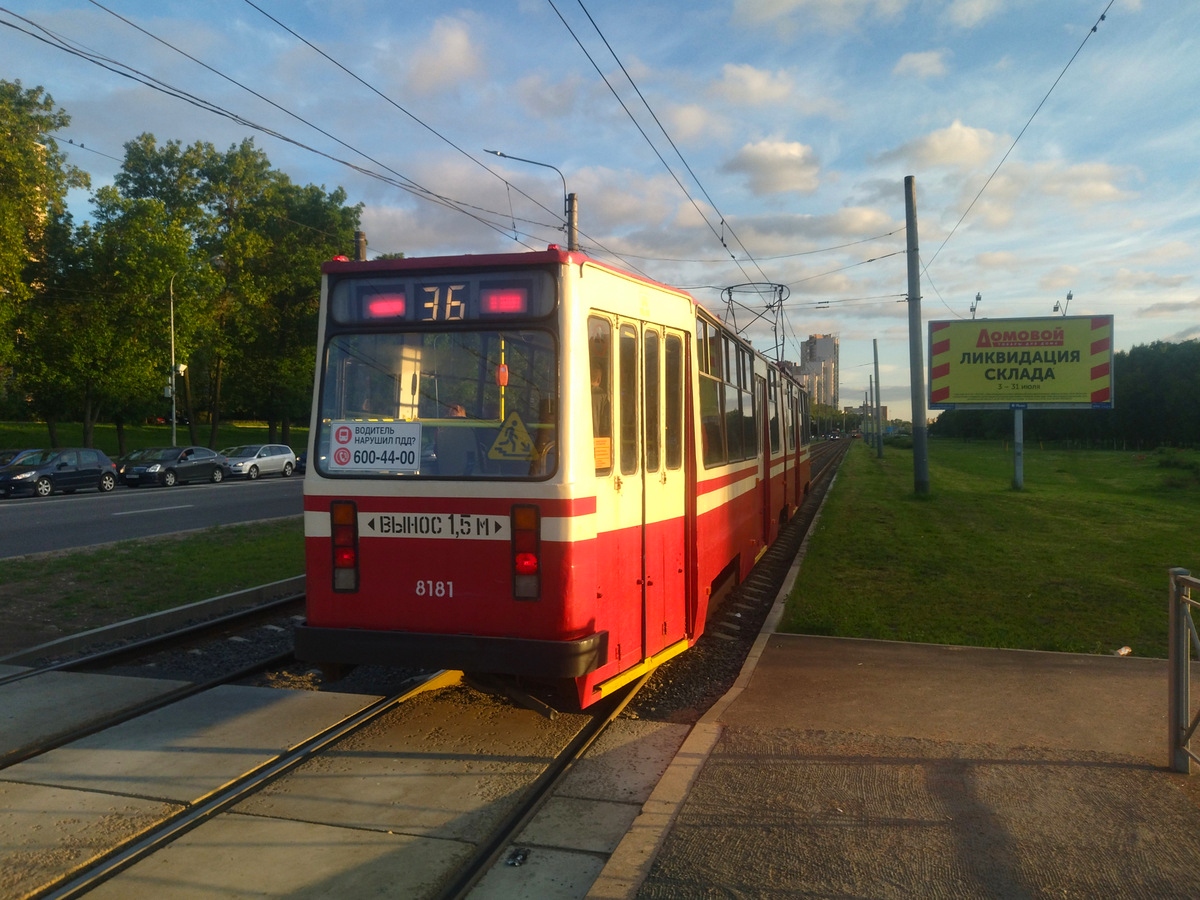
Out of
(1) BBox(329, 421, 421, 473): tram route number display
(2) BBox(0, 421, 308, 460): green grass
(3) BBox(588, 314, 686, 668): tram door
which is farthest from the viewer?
(2) BBox(0, 421, 308, 460): green grass

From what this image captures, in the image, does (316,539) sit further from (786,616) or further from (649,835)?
(786,616)

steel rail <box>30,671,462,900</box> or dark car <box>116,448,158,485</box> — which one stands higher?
dark car <box>116,448,158,485</box>

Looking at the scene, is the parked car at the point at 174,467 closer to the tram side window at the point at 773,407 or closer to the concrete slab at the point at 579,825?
the tram side window at the point at 773,407

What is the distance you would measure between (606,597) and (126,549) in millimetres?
11108

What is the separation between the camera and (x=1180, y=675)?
18.8ft

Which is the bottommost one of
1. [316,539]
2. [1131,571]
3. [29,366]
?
[1131,571]

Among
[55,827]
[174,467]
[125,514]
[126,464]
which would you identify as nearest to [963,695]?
[55,827]

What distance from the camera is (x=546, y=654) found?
5707 millimetres

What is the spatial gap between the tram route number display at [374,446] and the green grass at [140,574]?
16.2 feet

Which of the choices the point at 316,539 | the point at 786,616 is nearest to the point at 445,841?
the point at 316,539

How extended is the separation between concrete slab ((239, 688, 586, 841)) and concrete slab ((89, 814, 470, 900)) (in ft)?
0.48

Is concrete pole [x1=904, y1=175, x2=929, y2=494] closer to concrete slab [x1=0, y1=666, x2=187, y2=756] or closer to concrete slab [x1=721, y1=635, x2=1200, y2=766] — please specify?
concrete slab [x1=721, y1=635, x2=1200, y2=766]

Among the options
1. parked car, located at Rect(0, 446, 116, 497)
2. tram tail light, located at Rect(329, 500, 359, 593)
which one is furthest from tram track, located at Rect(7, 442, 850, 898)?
parked car, located at Rect(0, 446, 116, 497)

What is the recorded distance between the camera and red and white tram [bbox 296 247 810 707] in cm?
585
